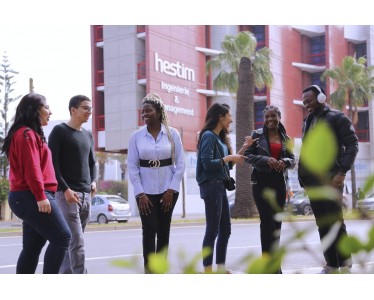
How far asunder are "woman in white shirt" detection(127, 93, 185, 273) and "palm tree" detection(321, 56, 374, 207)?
87.4ft

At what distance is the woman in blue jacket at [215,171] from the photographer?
4660mm

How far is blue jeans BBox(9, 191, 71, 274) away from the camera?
11.9 ft

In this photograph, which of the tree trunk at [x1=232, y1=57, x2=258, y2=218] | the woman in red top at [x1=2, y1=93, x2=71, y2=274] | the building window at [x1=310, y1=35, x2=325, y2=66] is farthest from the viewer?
the building window at [x1=310, y1=35, x2=325, y2=66]

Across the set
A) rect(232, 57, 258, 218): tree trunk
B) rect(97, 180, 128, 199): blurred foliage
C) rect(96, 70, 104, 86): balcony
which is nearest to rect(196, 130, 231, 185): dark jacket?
rect(232, 57, 258, 218): tree trunk

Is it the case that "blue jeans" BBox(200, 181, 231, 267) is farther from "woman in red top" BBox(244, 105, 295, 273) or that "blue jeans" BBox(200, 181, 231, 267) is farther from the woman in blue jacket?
"woman in red top" BBox(244, 105, 295, 273)

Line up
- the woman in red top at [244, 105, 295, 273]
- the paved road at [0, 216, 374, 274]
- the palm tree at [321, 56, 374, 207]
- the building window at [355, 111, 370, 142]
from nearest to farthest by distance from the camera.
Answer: the paved road at [0, 216, 374, 274]
the woman in red top at [244, 105, 295, 273]
the palm tree at [321, 56, 374, 207]
the building window at [355, 111, 370, 142]

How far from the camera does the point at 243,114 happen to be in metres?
20.5

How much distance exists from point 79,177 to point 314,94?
1.76 meters

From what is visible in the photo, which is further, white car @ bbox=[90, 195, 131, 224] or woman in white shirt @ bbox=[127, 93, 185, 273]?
white car @ bbox=[90, 195, 131, 224]

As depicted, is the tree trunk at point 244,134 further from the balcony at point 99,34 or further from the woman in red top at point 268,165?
the woman in red top at point 268,165

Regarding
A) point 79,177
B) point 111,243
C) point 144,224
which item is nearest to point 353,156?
point 144,224

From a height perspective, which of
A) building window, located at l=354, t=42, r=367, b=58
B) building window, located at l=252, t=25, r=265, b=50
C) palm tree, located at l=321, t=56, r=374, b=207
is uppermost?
building window, located at l=252, t=25, r=265, b=50

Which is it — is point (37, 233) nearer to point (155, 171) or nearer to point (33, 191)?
point (33, 191)
